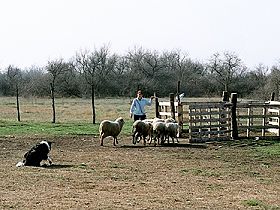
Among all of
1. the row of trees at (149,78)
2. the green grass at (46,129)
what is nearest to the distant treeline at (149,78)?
the row of trees at (149,78)

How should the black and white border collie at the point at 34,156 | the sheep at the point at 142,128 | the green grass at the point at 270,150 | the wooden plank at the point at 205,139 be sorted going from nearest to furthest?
the black and white border collie at the point at 34,156 < the green grass at the point at 270,150 < the sheep at the point at 142,128 < the wooden plank at the point at 205,139

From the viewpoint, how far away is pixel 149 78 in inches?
2908

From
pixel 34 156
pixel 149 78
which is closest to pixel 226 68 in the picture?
pixel 149 78

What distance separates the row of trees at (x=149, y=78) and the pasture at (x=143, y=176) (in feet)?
106

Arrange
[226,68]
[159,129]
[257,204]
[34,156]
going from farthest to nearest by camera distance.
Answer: [226,68]
[159,129]
[34,156]
[257,204]

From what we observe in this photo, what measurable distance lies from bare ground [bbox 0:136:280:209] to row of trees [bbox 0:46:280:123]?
111ft

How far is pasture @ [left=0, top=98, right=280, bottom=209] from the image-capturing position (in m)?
9.20

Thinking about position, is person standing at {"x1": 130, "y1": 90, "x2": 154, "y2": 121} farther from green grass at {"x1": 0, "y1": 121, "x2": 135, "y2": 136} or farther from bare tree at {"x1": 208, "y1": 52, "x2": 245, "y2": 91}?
bare tree at {"x1": 208, "y1": 52, "x2": 245, "y2": 91}

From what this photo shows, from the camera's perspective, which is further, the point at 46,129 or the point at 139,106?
the point at 46,129

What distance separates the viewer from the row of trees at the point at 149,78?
5769 cm

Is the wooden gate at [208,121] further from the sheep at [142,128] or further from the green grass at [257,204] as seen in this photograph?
the green grass at [257,204]

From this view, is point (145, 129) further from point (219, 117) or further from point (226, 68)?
point (226, 68)

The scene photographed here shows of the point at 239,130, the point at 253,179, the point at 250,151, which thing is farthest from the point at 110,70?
the point at 253,179

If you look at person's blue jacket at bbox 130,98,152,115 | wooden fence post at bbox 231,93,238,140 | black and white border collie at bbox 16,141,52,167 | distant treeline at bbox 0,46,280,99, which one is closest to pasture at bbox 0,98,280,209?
black and white border collie at bbox 16,141,52,167
